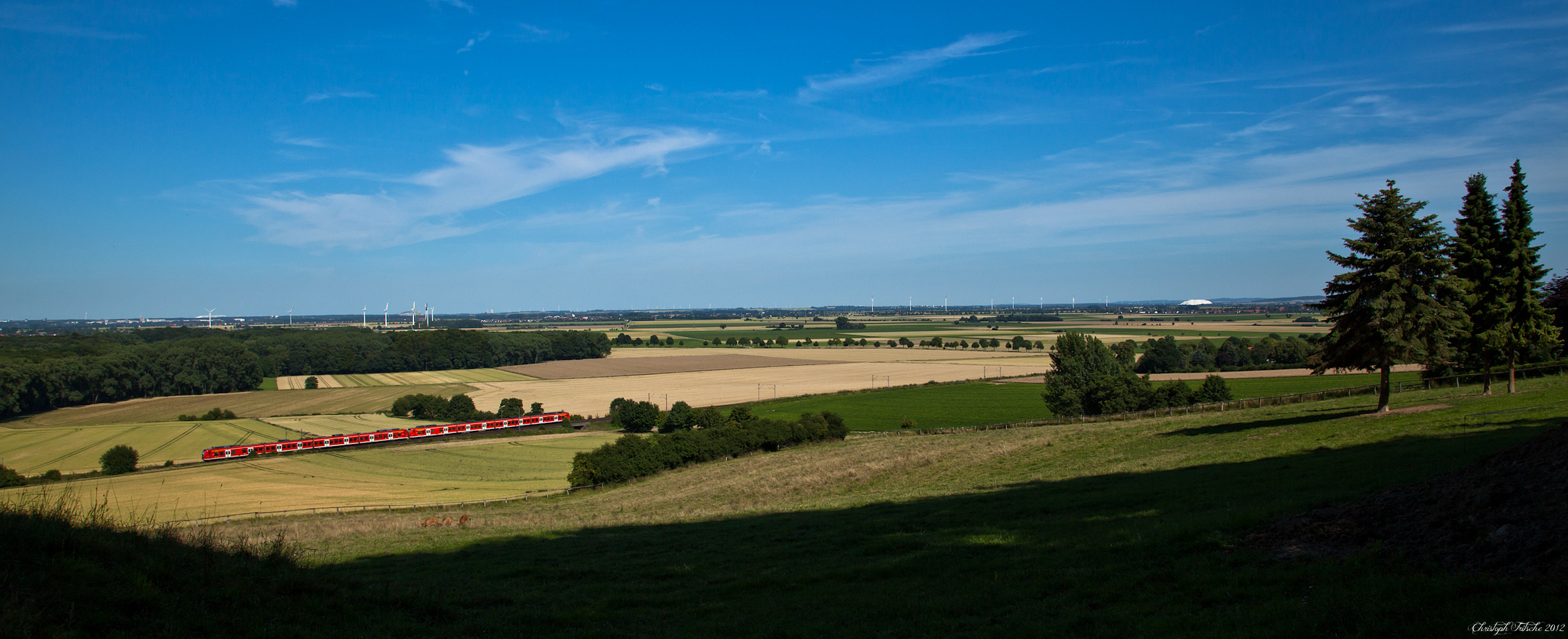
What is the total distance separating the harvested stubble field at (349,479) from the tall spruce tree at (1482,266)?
4352cm

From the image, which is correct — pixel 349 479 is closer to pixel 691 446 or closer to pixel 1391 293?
pixel 691 446

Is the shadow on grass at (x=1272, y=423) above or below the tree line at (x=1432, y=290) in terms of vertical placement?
below

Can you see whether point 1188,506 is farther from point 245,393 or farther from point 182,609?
point 245,393

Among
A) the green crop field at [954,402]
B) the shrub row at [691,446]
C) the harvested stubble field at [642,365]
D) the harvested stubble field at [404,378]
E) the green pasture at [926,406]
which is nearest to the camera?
the shrub row at [691,446]

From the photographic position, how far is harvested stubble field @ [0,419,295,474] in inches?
1895

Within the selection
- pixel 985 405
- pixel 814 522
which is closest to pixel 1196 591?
pixel 814 522

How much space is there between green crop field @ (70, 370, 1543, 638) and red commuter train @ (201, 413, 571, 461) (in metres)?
31.7

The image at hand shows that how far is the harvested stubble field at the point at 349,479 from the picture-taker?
3450 centimetres

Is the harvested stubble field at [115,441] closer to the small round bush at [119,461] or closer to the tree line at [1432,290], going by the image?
the small round bush at [119,461]

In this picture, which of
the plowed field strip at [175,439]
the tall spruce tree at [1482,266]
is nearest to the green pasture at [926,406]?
the tall spruce tree at [1482,266]

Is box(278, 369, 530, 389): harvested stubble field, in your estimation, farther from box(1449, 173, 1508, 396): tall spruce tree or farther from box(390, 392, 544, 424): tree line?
box(1449, 173, 1508, 396): tall spruce tree

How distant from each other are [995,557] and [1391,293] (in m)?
21.3

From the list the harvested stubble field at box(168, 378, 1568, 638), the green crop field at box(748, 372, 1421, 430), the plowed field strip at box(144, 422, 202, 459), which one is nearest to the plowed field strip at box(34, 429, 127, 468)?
the plowed field strip at box(144, 422, 202, 459)

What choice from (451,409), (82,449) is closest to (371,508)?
(82,449)
